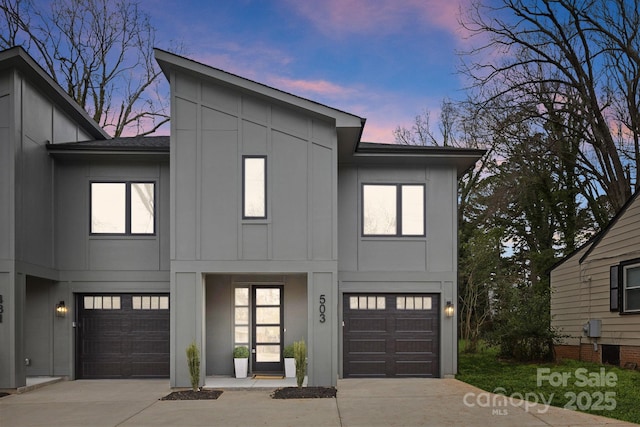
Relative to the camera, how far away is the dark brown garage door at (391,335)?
14.3 meters

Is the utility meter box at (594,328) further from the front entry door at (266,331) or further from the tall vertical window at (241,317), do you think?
the tall vertical window at (241,317)

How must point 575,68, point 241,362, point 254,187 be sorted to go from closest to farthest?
point 254,187 → point 241,362 → point 575,68

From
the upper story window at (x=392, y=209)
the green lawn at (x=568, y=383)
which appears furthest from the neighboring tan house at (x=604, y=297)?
the upper story window at (x=392, y=209)

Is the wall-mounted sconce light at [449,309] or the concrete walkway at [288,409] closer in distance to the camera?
the concrete walkway at [288,409]

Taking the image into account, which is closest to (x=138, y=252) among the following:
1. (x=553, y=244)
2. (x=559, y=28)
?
(x=559, y=28)

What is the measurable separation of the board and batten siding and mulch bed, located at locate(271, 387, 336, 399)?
719cm

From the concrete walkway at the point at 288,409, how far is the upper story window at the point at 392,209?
144 inches

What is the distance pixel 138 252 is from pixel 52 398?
3.90 metres

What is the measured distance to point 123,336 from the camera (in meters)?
14.4

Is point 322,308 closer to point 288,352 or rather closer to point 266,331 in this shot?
point 288,352

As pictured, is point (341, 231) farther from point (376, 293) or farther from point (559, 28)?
point (559, 28)

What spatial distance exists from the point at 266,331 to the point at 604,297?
27.8 ft

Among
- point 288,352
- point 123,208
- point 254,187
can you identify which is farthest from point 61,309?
point 254,187

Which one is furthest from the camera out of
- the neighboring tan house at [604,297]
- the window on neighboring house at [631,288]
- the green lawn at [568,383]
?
the neighboring tan house at [604,297]
